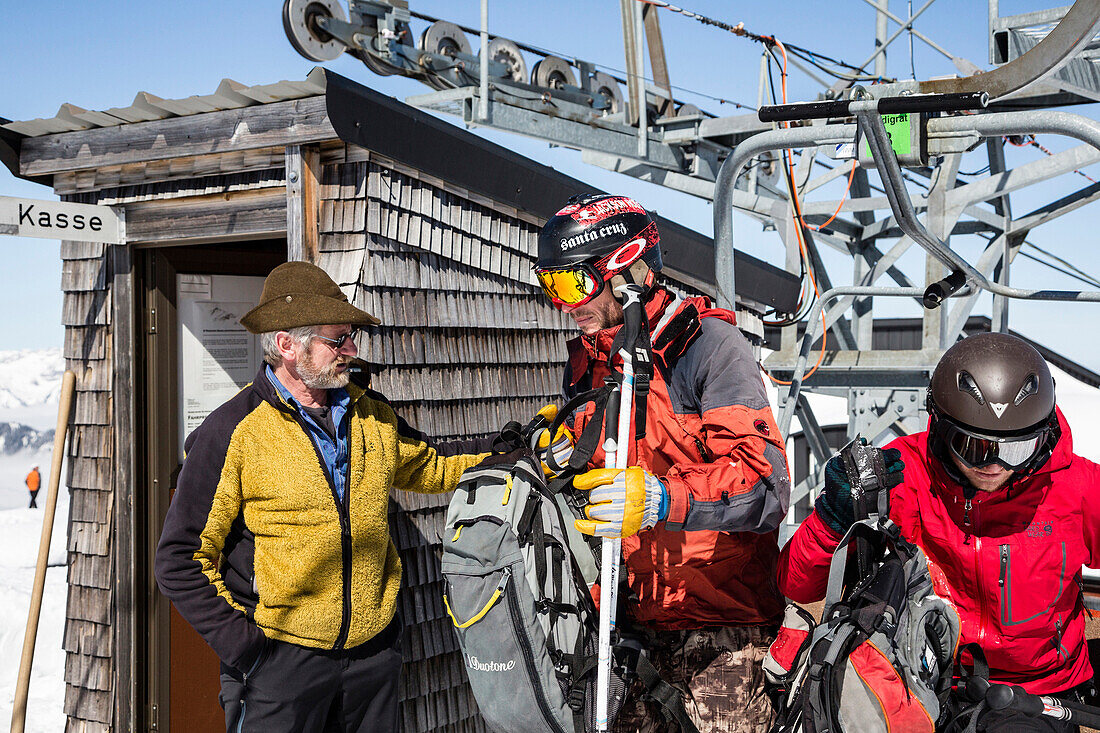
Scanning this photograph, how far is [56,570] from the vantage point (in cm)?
1026

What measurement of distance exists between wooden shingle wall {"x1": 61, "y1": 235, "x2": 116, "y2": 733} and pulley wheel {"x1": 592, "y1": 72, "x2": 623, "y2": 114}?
731 cm

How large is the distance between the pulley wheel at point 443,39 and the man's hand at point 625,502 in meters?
7.37

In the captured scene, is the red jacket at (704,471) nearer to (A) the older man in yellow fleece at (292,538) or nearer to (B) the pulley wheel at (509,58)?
(A) the older man in yellow fleece at (292,538)

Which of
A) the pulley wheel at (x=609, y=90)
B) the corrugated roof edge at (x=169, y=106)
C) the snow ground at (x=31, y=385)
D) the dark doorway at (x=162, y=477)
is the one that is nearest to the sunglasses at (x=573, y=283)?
the corrugated roof edge at (x=169, y=106)

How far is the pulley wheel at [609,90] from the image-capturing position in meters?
10.5

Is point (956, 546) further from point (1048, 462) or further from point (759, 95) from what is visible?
point (759, 95)

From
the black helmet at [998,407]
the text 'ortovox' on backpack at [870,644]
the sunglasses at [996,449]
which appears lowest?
the text 'ortovox' on backpack at [870,644]

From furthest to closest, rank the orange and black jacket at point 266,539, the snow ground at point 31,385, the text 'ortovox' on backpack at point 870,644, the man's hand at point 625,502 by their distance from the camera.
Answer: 1. the snow ground at point 31,385
2. the orange and black jacket at point 266,539
3. the man's hand at point 625,502
4. the text 'ortovox' on backpack at point 870,644

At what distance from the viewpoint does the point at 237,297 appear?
4473 mm

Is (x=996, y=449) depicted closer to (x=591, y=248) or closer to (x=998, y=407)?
(x=998, y=407)

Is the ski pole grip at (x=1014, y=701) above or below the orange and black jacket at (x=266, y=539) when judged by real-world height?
below

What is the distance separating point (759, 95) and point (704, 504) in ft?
19.4

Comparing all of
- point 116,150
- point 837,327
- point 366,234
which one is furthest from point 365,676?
point 837,327

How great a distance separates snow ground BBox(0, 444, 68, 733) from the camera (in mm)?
6182
